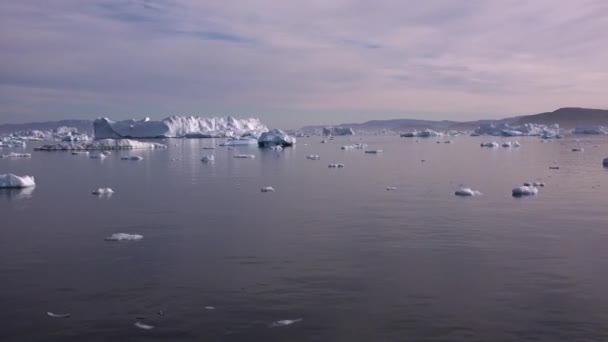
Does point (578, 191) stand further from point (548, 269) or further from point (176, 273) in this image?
point (176, 273)

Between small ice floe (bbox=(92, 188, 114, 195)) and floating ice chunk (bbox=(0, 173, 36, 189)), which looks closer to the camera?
small ice floe (bbox=(92, 188, 114, 195))

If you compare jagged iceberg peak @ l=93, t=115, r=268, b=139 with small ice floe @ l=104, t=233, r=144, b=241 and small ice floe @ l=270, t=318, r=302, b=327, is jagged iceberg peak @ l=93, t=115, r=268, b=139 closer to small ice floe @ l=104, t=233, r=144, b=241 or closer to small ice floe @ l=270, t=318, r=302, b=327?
small ice floe @ l=104, t=233, r=144, b=241

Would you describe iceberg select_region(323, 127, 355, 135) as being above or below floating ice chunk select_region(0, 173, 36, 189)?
above

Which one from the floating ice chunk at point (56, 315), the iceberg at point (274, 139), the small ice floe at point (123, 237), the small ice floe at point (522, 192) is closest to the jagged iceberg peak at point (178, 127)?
the iceberg at point (274, 139)

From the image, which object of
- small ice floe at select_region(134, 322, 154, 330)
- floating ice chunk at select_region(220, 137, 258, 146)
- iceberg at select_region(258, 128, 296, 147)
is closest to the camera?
small ice floe at select_region(134, 322, 154, 330)

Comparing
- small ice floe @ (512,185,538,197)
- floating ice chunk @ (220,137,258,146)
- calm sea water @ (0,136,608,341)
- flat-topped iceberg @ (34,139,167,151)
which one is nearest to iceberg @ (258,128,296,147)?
floating ice chunk @ (220,137,258,146)

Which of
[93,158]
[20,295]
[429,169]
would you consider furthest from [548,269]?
[93,158]

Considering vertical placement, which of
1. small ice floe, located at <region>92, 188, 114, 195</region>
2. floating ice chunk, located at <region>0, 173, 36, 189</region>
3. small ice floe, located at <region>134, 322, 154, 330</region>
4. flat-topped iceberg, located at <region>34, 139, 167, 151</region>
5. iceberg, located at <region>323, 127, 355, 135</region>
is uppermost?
iceberg, located at <region>323, 127, 355, 135</region>
